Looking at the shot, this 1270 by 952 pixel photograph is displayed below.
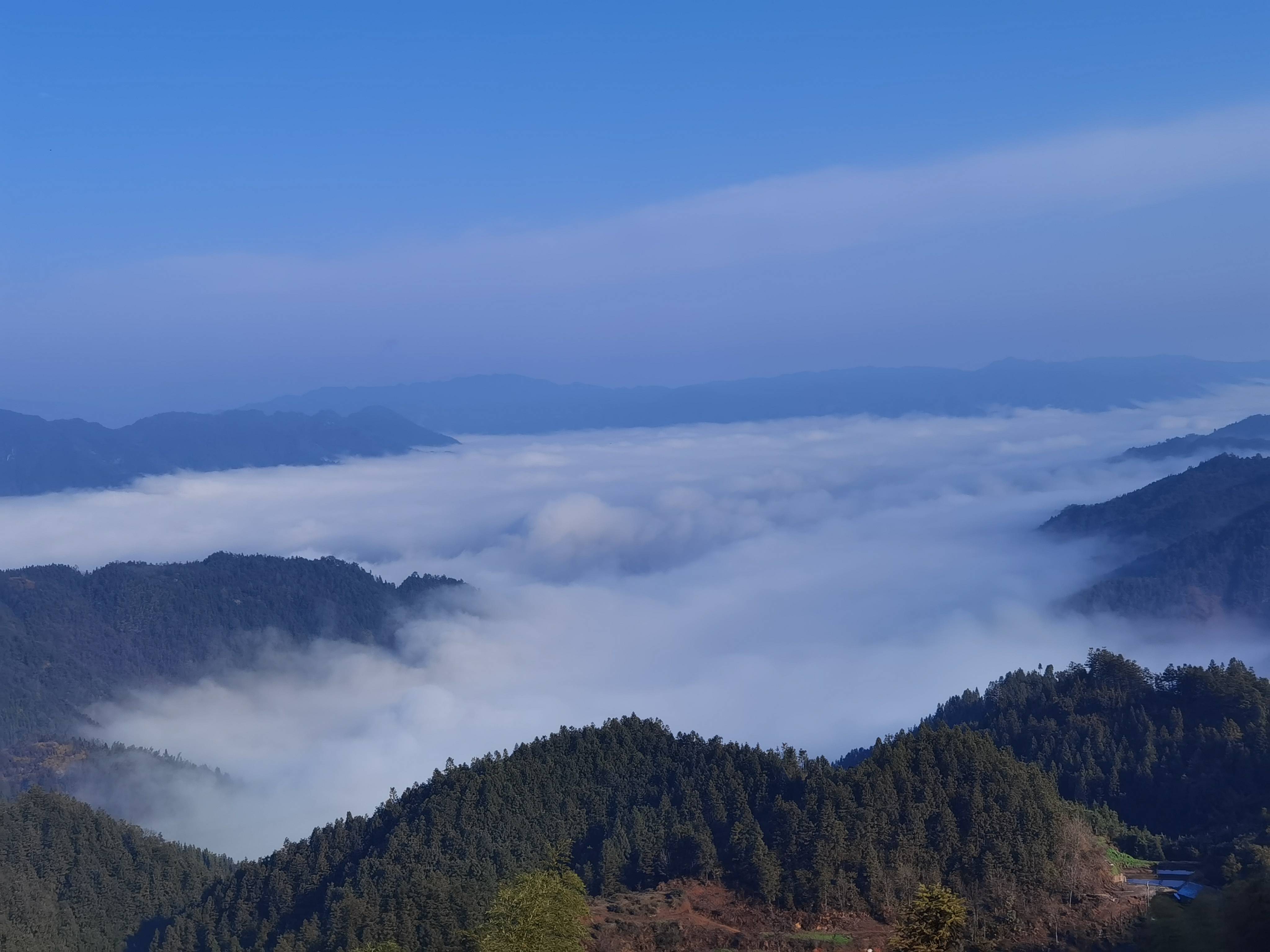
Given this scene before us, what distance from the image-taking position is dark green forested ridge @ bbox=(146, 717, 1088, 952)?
48.4 m

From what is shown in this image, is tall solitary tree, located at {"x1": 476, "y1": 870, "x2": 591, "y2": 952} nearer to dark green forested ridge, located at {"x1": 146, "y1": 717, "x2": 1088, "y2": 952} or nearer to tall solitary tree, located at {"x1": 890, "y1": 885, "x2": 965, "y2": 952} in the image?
dark green forested ridge, located at {"x1": 146, "y1": 717, "x2": 1088, "y2": 952}

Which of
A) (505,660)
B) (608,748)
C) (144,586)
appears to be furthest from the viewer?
(144,586)

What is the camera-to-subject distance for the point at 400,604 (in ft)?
641

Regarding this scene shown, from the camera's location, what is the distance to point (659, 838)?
5544 cm

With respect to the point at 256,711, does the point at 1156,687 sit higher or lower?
higher

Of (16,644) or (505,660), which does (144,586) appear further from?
(505,660)

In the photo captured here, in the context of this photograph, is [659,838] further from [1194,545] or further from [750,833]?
[1194,545]

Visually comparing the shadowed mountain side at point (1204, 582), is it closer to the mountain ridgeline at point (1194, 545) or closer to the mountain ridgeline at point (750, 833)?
the mountain ridgeline at point (1194, 545)

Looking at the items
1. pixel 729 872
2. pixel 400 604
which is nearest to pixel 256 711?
pixel 400 604

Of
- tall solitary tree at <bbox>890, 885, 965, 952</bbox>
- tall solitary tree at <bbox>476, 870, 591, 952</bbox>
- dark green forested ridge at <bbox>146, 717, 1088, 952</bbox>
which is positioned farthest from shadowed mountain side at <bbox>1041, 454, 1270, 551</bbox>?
tall solitary tree at <bbox>476, 870, 591, 952</bbox>

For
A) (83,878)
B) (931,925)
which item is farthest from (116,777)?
(931,925)

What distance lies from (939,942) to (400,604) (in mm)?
168522

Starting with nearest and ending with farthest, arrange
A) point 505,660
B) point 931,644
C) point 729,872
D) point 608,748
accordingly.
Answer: point 729,872 < point 608,748 < point 931,644 < point 505,660

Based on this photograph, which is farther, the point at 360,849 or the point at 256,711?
the point at 256,711
